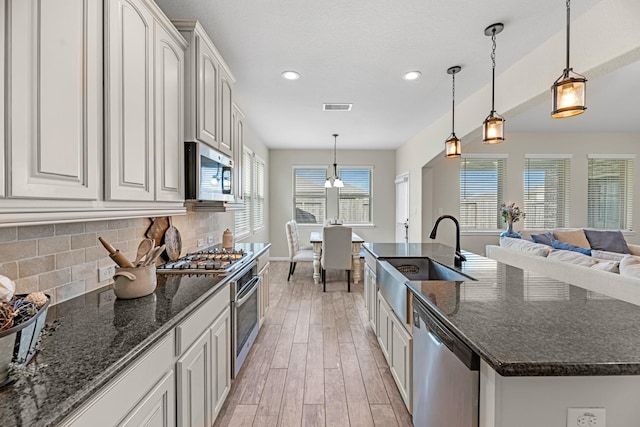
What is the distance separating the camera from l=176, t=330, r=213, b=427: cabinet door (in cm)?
135

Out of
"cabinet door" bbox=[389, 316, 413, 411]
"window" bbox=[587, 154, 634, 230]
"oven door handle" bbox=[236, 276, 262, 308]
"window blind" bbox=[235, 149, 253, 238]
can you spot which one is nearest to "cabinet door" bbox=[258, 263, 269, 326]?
"oven door handle" bbox=[236, 276, 262, 308]

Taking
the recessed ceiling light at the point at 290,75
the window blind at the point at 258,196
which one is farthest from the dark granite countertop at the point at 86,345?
the window blind at the point at 258,196

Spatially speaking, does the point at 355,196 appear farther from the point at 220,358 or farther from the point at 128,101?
the point at 128,101

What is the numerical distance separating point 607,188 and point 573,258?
4665 millimetres

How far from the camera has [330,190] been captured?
7.21m

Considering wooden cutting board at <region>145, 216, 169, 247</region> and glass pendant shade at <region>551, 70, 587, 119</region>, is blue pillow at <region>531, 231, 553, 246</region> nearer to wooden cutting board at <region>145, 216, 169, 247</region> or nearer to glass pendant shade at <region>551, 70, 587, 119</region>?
glass pendant shade at <region>551, 70, 587, 119</region>

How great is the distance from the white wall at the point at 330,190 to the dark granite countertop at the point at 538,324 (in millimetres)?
5479

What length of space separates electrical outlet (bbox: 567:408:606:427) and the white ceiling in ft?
7.25

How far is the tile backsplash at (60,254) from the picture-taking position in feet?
3.94

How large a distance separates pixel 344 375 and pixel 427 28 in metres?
2.74

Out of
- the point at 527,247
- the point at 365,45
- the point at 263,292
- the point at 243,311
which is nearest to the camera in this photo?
the point at 243,311

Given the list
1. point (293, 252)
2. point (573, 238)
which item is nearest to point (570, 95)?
point (293, 252)

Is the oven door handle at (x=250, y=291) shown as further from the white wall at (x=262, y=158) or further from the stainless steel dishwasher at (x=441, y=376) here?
the white wall at (x=262, y=158)

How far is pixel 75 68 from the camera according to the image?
108 cm
